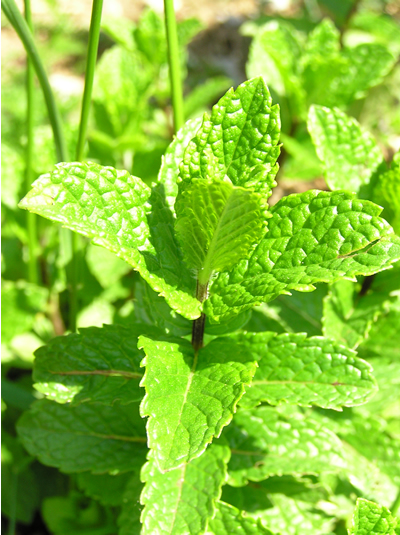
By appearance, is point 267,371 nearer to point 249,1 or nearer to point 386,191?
point 386,191

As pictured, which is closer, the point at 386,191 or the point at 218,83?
the point at 386,191

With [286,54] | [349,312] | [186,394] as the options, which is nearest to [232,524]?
[186,394]

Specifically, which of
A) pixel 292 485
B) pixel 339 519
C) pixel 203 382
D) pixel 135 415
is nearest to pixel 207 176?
pixel 203 382

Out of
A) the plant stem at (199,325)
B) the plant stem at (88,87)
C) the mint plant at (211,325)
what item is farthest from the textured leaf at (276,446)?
the plant stem at (88,87)

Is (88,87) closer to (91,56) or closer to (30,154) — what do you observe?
(91,56)

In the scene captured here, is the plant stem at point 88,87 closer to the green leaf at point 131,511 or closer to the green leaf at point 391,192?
the green leaf at point 131,511

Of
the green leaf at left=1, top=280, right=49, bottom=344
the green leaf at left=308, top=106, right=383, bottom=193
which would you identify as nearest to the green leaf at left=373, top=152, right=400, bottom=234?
the green leaf at left=308, top=106, right=383, bottom=193
